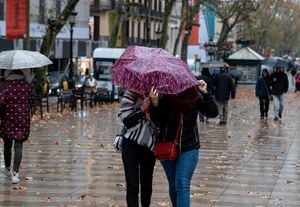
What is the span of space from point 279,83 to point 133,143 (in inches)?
593

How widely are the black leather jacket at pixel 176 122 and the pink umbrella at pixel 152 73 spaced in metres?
0.23

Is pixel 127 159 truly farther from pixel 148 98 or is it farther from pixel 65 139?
pixel 65 139

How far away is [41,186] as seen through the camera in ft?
30.0

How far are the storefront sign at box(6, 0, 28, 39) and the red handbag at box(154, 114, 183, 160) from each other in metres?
19.0

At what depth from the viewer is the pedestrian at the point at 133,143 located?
20.3ft

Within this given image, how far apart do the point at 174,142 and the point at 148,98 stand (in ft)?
1.51

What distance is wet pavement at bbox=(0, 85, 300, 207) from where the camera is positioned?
841 centimetres

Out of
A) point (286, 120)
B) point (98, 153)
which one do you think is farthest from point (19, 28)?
point (98, 153)

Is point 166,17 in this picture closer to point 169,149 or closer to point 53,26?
point 53,26

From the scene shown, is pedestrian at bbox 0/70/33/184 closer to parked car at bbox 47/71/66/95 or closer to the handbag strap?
the handbag strap

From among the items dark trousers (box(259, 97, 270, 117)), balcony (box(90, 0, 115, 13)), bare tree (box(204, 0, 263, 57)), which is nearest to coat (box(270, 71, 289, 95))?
dark trousers (box(259, 97, 270, 117))

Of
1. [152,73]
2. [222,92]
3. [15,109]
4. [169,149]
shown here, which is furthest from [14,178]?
[222,92]

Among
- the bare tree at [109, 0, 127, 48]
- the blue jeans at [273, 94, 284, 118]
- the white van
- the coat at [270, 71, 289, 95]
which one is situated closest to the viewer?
the coat at [270, 71, 289, 95]

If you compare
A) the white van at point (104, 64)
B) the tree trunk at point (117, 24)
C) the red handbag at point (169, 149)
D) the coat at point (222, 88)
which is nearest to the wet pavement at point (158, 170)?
the coat at point (222, 88)
